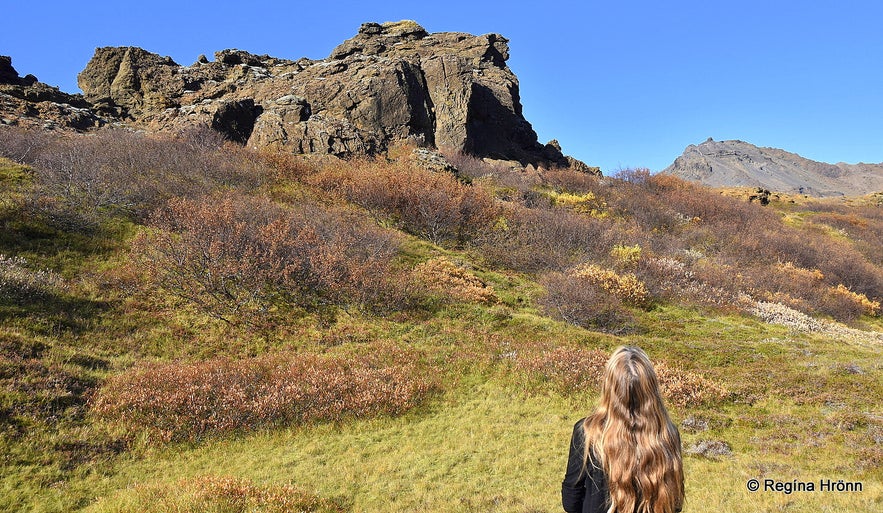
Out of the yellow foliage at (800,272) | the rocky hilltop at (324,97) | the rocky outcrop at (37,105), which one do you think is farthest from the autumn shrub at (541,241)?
the rocky outcrop at (37,105)

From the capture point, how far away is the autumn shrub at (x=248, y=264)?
15.3m

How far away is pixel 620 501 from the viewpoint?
3.29m

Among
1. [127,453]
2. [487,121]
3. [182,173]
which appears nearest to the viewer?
[127,453]

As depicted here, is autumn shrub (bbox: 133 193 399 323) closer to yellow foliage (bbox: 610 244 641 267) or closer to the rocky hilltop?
yellow foliage (bbox: 610 244 641 267)

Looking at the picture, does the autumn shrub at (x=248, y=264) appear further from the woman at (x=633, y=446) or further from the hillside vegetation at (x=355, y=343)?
the woman at (x=633, y=446)

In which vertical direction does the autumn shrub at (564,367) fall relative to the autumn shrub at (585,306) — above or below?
below

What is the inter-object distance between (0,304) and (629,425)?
50.5 feet

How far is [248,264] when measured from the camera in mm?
15844

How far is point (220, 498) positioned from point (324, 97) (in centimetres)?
3615

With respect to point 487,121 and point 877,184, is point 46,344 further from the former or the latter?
point 877,184

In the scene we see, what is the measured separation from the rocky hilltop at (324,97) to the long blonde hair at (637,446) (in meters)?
30.9

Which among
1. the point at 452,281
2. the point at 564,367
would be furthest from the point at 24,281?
the point at 564,367

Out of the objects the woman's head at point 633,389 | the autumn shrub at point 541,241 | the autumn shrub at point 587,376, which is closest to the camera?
the woman's head at point 633,389

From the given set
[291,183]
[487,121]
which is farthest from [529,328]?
[487,121]
